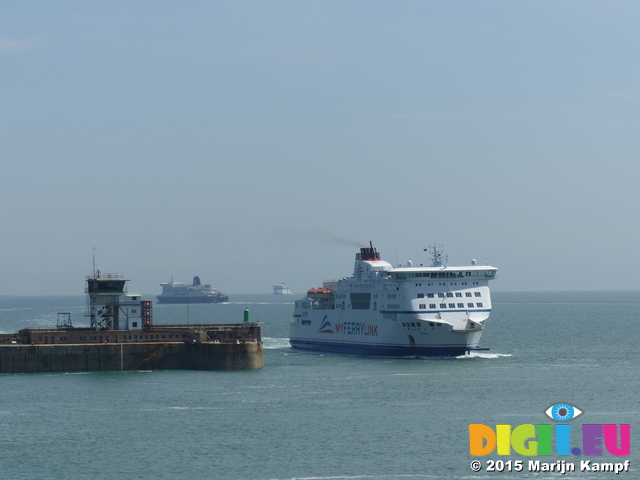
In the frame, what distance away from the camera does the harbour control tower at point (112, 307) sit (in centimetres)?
7019

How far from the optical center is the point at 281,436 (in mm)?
42781

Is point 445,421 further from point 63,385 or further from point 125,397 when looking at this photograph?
point 63,385

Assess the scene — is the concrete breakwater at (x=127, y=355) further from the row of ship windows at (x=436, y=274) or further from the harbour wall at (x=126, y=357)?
the row of ship windows at (x=436, y=274)

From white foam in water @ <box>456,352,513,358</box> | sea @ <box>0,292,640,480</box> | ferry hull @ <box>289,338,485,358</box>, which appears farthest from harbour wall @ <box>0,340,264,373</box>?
white foam in water @ <box>456,352,513,358</box>

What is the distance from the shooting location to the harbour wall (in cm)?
6481

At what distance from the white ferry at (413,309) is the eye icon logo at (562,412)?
2306cm

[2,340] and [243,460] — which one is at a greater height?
[2,340]

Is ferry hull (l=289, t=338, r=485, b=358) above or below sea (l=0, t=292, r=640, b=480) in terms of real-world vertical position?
above

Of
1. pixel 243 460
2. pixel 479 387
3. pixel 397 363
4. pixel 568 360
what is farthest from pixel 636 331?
pixel 243 460

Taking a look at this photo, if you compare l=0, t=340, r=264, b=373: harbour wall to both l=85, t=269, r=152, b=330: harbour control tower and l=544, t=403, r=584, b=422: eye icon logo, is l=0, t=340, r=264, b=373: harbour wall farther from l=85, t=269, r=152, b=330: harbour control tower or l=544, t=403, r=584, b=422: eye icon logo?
l=544, t=403, r=584, b=422: eye icon logo

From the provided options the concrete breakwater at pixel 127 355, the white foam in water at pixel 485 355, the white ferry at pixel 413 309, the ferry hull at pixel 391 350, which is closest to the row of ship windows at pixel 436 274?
the white ferry at pixel 413 309

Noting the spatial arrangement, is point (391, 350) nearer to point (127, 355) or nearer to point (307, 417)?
point (127, 355)

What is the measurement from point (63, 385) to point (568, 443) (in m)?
32.0

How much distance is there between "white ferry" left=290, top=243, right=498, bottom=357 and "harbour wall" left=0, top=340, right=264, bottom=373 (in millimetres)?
13557
